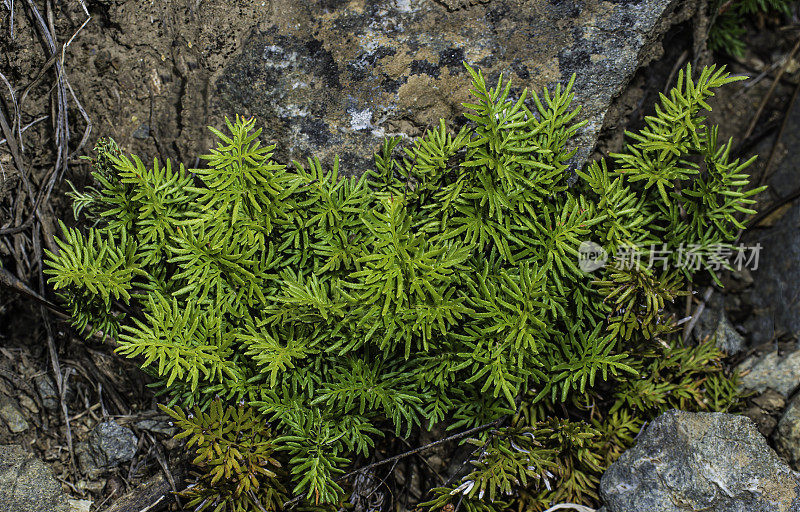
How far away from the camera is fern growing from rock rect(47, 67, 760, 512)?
101 inches

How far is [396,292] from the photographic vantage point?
8.17 feet

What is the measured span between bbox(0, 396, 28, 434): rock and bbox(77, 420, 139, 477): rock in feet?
0.94

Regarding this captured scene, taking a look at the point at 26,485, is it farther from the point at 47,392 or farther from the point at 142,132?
the point at 142,132

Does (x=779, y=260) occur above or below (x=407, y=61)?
below

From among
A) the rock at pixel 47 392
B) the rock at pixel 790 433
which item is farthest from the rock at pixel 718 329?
the rock at pixel 47 392

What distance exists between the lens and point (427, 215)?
9.32 feet

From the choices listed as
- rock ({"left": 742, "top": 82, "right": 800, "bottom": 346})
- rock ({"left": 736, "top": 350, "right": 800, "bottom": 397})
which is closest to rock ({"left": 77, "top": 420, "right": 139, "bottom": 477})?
rock ({"left": 736, "top": 350, "right": 800, "bottom": 397})

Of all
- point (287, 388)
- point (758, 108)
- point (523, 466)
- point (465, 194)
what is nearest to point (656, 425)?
point (523, 466)

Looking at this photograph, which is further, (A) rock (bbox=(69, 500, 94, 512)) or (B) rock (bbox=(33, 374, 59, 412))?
(B) rock (bbox=(33, 374, 59, 412))

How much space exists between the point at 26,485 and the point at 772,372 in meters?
3.46

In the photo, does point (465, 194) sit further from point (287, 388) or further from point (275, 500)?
point (275, 500)

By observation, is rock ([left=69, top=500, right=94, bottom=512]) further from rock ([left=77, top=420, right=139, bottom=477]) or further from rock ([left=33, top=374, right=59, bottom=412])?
rock ([left=33, top=374, right=59, bottom=412])

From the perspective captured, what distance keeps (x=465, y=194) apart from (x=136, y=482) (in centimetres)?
202

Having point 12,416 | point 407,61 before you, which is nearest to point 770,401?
point 407,61
